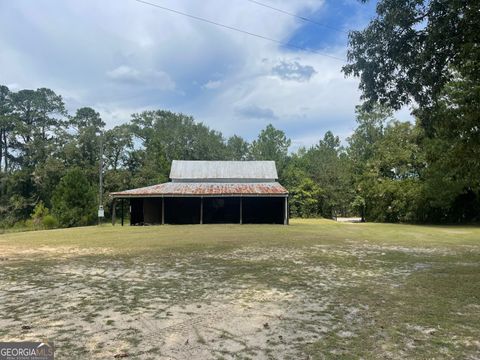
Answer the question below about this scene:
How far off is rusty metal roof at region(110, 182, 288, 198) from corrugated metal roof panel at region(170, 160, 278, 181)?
1.86 m

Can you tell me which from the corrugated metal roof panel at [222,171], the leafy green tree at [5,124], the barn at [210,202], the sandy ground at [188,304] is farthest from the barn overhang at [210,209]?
the leafy green tree at [5,124]

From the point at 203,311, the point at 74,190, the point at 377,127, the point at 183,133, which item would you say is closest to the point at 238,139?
the point at 183,133

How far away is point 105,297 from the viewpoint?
5867mm

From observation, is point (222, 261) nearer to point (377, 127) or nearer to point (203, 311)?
point (203, 311)

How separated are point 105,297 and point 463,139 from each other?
8340 mm

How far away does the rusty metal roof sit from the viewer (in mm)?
24672

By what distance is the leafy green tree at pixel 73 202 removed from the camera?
2888cm

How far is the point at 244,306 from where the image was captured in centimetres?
541

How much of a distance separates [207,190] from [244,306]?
2059 cm

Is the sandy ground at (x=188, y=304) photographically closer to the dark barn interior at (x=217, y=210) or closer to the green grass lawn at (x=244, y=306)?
the green grass lawn at (x=244, y=306)

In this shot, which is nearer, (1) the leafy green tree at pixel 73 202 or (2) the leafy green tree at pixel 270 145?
(1) the leafy green tree at pixel 73 202

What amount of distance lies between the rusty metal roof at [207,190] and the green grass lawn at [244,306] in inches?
561

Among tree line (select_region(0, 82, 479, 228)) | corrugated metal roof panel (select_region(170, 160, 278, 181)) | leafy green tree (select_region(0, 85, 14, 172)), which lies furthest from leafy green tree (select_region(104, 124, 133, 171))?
corrugated metal roof panel (select_region(170, 160, 278, 181))

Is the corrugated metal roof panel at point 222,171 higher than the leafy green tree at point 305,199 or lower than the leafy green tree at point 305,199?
higher
